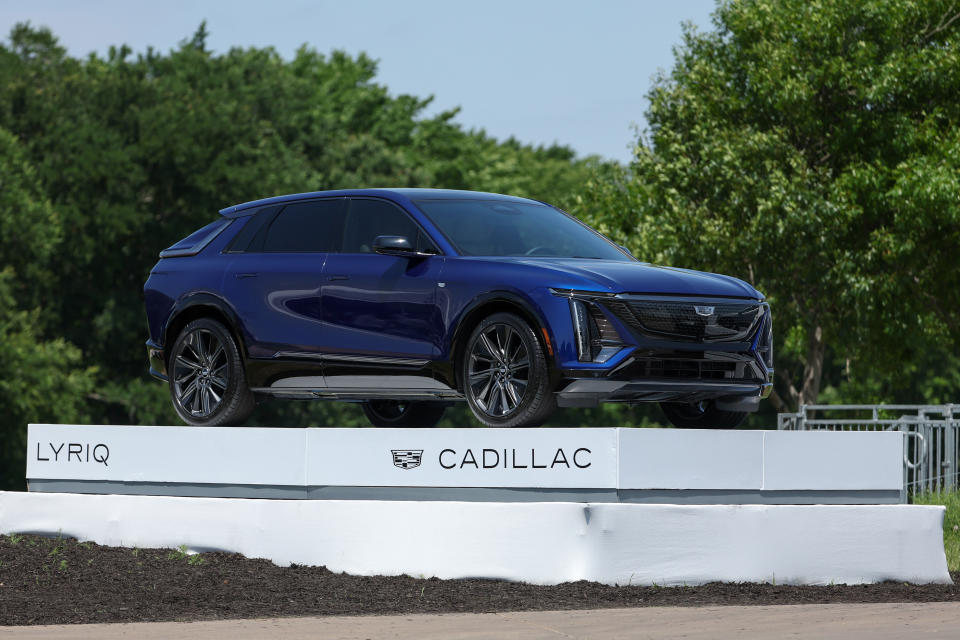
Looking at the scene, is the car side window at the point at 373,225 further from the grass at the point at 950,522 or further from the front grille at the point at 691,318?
the grass at the point at 950,522

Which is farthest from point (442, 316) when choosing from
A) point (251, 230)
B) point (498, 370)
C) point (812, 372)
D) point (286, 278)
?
point (812, 372)

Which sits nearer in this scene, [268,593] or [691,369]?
[691,369]

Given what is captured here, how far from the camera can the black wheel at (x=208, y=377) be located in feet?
39.7

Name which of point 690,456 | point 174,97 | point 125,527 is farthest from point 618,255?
point 174,97

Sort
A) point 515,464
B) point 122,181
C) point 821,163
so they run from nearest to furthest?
point 515,464 → point 821,163 → point 122,181

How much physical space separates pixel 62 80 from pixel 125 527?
Answer: 37.0 metres

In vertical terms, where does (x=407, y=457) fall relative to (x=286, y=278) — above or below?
below

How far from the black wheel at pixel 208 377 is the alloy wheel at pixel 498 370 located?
2408 millimetres

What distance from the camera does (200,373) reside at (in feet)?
40.8

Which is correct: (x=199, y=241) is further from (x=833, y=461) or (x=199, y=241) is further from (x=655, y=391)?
(x=833, y=461)

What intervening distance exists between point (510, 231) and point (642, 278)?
4.83 ft

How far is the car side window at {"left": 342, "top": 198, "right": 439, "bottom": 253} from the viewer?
36.9 feet

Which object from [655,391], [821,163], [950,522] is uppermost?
[821,163]

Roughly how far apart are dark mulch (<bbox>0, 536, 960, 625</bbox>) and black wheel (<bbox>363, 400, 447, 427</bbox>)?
2019 millimetres
